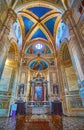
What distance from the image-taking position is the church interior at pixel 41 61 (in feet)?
→ 24.0

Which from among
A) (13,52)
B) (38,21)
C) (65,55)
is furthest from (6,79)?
(38,21)

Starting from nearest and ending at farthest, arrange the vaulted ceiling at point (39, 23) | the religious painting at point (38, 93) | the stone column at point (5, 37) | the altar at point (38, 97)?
1. the stone column at point (5, 37)
2. the altar at point (38, 97)
3. the vaulted ceiling at point (39, 23)
4. the religious painting at point (38, 93)

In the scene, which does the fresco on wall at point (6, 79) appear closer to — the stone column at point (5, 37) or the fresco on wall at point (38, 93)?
the stone column at point (5, 37)

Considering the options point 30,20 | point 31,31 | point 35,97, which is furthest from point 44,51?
point 35,97

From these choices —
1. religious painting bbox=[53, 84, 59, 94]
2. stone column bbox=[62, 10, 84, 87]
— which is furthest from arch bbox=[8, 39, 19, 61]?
stone column bbox=[62, 10, 84, 87]

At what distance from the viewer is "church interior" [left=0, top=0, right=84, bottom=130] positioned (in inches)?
287

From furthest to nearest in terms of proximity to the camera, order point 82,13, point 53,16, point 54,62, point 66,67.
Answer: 1. point 54,62
2. point 53,16
3. point 66,67
4. point 82,13

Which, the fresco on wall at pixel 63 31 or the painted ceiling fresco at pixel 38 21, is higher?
the painted ceiling fresco at pixel 38 21

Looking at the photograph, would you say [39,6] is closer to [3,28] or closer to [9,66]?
[3,28]

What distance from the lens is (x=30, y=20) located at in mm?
14023

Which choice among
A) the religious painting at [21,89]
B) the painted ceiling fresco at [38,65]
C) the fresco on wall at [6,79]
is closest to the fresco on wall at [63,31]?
the painted ceiling fresco at [38,65]

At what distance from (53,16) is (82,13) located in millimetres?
7350

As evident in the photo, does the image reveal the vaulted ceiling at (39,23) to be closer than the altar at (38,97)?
No

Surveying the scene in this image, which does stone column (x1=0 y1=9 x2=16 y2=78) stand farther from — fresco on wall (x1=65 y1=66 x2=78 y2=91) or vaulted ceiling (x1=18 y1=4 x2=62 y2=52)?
fresco on wall (x1=65 y1=66 x2=78 y2=91)
